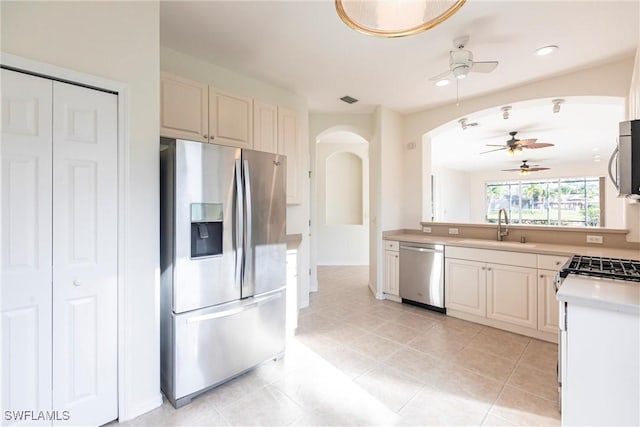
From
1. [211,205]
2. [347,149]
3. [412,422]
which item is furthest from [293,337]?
[347,149]

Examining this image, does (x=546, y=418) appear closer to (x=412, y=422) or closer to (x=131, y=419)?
(x=412, y=422)

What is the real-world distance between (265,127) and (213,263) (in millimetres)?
1581

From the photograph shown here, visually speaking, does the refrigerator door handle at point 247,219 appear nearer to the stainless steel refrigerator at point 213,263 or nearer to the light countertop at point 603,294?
the stainless steel refrigerator at point 213,263

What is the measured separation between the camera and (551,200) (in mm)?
9312

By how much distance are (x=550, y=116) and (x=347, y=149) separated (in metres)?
3.61

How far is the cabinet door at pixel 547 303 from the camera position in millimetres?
2618

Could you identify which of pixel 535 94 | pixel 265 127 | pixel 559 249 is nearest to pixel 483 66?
pixel 535 94

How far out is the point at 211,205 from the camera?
190cm

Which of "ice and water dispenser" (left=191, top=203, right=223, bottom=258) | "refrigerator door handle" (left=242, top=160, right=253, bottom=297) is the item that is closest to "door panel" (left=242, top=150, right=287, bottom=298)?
"refrigerator door handle" (left=242, top=160, right=253, bottom=297)

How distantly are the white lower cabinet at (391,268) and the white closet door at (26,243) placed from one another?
3.43m

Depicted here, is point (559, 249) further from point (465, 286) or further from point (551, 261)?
point (465, 286)

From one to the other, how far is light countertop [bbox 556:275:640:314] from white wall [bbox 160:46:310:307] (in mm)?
2261

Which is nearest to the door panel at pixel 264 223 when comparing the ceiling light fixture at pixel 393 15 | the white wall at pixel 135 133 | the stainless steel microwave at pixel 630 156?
the white wall at pixel 135 133

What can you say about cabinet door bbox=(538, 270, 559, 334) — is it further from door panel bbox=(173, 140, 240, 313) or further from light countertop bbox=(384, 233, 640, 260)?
door panel bbox=(173, 140, 240, 313)
